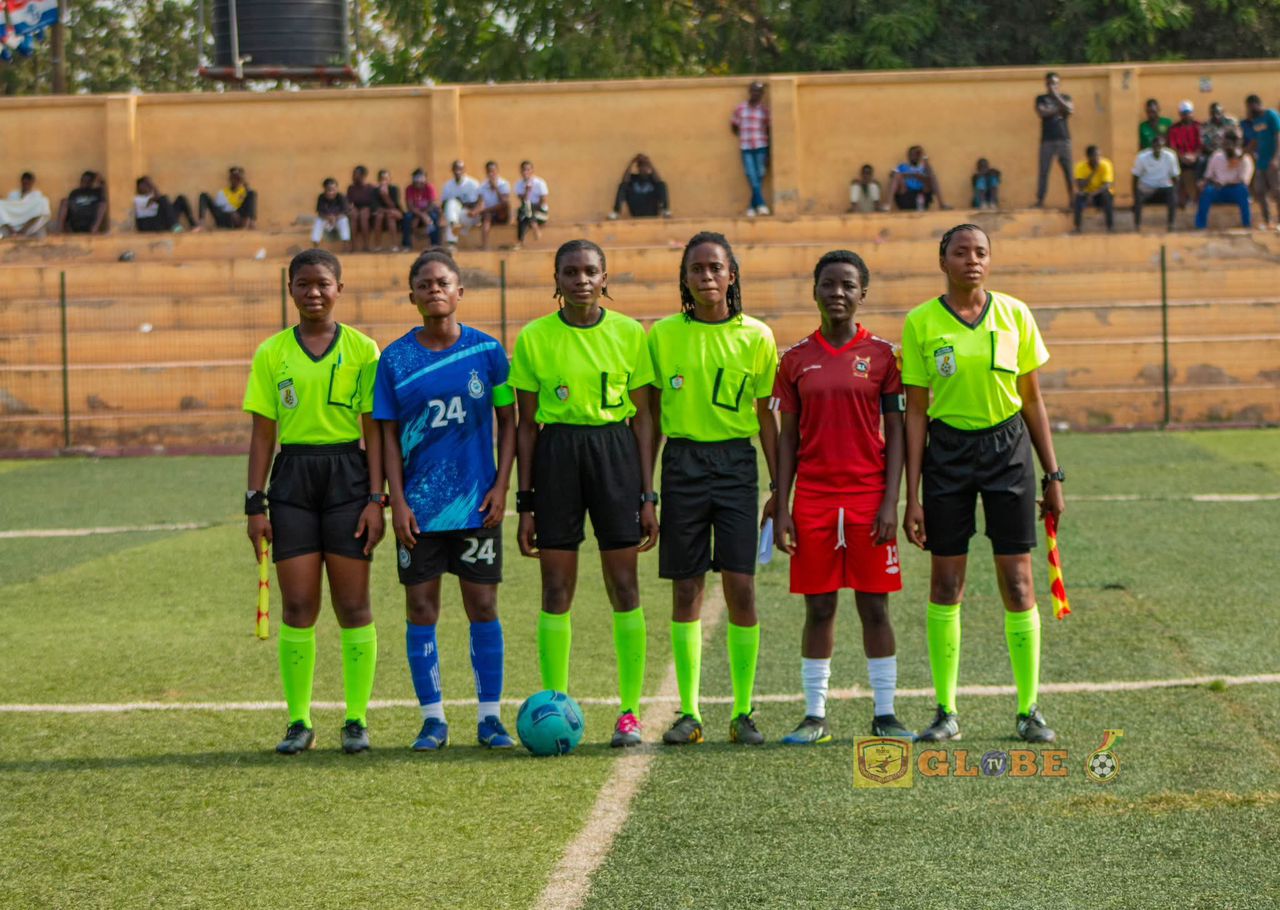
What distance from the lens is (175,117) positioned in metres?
30.6

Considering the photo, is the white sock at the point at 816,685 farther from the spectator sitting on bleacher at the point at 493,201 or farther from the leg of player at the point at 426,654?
the spectator sitting on bleacher at the point at 493,201

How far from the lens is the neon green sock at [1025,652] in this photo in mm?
6762

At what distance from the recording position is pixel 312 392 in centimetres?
682

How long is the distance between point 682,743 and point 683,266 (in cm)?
184

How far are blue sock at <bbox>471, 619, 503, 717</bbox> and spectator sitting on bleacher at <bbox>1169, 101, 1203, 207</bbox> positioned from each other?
23081 mm

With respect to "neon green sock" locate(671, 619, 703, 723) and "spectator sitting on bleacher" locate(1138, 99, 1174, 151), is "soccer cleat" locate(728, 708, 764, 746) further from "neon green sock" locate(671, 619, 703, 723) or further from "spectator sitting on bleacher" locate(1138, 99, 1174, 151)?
"spectator sitting on bleacher" locate(1138, 99, 1174, 151)

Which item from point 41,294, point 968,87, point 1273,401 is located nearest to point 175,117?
point 41,294

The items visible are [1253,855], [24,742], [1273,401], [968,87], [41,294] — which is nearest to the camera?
[1253,855]

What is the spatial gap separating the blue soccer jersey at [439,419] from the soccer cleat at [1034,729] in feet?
7.22

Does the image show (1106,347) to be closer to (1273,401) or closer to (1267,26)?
(1273,401)

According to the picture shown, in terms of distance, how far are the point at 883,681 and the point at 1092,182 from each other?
22.6 meters

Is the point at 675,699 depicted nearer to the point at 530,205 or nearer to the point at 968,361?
the point at 968,361

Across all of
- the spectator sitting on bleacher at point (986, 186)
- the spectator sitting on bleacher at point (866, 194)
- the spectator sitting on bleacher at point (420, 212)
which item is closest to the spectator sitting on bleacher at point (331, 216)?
the spectator sitting on bleacher at point (420, 212)

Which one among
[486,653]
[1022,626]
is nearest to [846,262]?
[1022,626]
